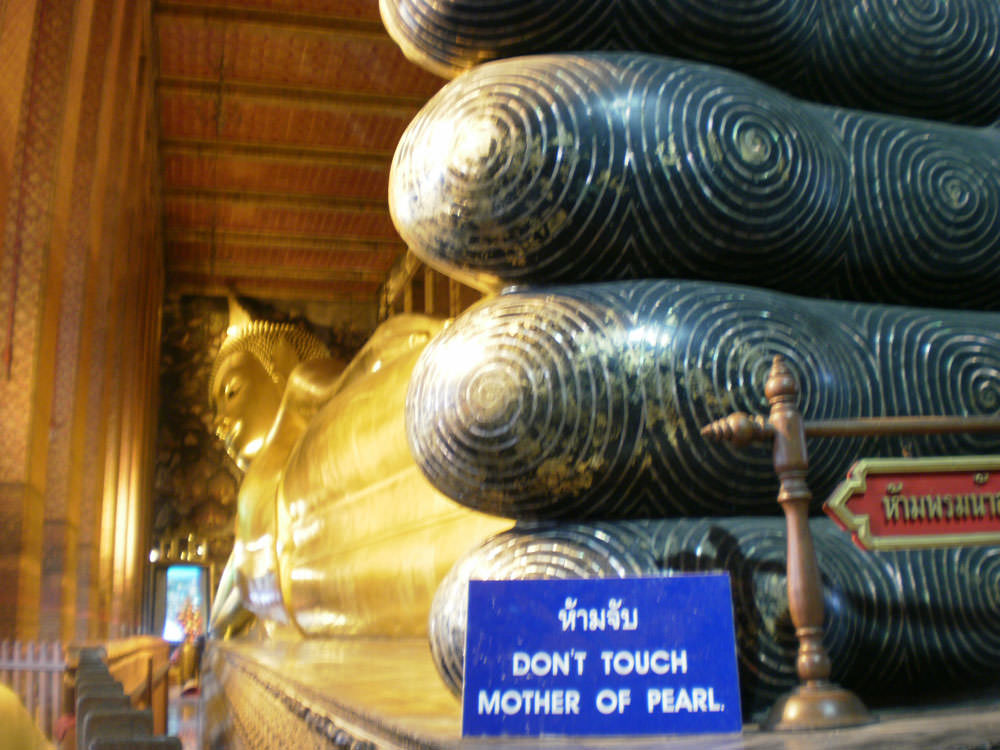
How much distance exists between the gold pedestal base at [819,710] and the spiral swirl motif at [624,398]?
0.21 meters

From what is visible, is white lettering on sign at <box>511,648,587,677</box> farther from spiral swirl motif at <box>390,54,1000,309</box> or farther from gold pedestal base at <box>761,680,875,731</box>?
spiral swirl motif at <box>390,54,1000,309</box>

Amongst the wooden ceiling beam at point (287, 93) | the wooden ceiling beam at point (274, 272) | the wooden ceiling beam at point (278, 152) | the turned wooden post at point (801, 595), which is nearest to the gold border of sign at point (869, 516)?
the turned wooden post at point (801, 595)

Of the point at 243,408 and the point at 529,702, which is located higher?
the point at 243,408

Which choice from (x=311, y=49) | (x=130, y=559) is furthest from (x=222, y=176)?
(x=130, y=559)

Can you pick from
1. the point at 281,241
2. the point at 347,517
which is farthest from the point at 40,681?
the point at 281,241

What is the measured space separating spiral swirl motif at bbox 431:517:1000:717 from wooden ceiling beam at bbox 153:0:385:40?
6.54 m

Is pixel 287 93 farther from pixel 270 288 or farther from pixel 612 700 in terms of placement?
pixel 612 700

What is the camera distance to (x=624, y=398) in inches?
33.9

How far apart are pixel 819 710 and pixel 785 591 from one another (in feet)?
0.40

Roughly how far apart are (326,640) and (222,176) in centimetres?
726

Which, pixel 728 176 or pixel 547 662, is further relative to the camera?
pixel 728 176

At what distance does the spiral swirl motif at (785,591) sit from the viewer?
2.67 feet

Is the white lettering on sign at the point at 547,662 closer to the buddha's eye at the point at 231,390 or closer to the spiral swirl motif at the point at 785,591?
the spiral swirl motif at the point at 785,591

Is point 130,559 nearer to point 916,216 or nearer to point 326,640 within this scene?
point 326,640
